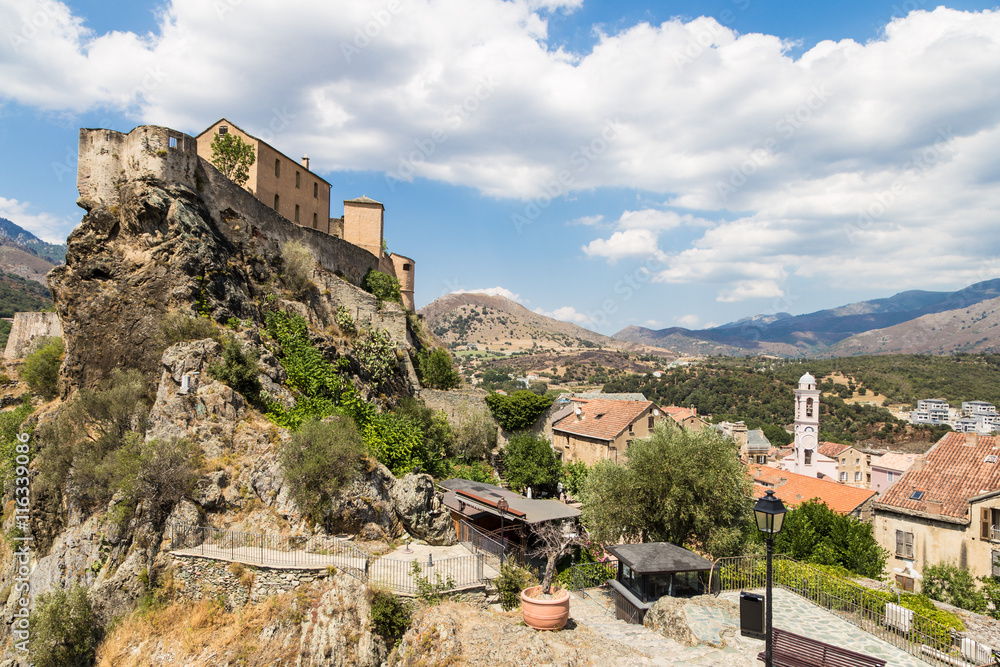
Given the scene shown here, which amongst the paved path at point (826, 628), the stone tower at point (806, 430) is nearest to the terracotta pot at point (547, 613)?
the paved path at point (826, 628)

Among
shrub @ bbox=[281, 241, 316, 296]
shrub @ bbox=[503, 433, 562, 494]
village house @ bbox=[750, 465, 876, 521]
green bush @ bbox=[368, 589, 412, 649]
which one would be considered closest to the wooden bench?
green bush @ bbox=[368, 589, 412, 649]

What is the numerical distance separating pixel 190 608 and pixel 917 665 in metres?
16.3

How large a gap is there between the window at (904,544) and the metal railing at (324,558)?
65.3ft

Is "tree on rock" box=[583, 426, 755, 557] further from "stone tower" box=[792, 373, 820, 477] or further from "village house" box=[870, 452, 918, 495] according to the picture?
"village house" box=[870, 452, 918, 495]

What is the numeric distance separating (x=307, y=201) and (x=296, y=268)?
9.58 meters

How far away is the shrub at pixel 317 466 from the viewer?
16.0 meters

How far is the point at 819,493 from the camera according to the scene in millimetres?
36406

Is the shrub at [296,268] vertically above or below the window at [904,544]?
above

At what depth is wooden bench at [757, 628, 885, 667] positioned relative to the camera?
8875 millimetres

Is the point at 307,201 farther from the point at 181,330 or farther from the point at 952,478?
the point at 952,478

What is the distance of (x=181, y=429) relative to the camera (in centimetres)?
1703

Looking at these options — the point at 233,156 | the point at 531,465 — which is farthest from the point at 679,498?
the point at 233,156

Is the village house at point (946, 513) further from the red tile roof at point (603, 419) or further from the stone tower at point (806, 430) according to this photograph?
the stone tower at point (806, 430)

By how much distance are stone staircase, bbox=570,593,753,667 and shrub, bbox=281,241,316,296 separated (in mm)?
20188
